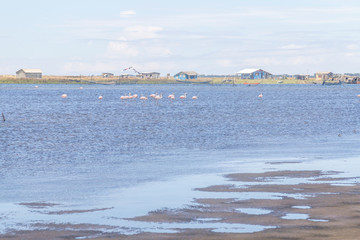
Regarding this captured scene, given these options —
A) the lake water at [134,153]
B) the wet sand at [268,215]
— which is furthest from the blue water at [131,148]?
the wet sand at [268,215]

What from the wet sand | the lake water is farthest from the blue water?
the wet sand

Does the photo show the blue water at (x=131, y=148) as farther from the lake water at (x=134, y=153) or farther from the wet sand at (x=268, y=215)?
the wet sand at (x=268, y=215)

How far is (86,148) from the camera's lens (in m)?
40.3

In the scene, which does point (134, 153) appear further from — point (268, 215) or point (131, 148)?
point (268, 215)

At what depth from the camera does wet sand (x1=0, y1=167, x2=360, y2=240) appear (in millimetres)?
16969

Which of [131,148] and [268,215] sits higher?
[268,215]

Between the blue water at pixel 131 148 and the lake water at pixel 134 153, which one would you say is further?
the blue water at pixel 131 148

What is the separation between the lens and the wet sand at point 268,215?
16969 millimetres

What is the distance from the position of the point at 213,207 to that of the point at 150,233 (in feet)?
12.6

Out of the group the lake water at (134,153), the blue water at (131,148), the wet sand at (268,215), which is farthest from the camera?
the blue water at (131,148)

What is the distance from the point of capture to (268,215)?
19.3 m

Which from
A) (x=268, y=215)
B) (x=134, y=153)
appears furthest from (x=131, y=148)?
(x=268, y=215)

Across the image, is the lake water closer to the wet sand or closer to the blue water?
the blue water

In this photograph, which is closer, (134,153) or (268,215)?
(268,215)
